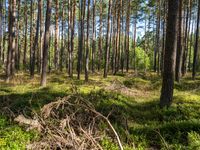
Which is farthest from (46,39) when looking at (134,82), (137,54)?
(137,54)

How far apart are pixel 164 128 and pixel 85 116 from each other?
2.47 metres

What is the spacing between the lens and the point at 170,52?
34.9 feet

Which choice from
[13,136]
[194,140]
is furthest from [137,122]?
[13,136]

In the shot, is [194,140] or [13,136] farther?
[194,140]

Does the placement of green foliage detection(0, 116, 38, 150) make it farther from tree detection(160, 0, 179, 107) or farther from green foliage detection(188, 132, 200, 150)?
tree detection(160, 0, 179, 107)

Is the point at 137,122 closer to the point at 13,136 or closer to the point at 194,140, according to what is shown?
the point at 194,140

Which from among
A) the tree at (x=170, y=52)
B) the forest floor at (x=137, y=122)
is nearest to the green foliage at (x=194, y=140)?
the forest floor at (x=137, y=122)

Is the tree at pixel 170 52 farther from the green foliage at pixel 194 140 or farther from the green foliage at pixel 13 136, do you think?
the green foliage at pixel 13 136

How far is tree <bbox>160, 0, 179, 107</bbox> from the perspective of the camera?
34.2 feet

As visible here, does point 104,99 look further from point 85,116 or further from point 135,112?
point 85,116

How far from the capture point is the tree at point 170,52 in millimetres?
10436

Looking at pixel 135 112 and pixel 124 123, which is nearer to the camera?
pixel 124 123

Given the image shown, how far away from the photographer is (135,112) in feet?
34.4

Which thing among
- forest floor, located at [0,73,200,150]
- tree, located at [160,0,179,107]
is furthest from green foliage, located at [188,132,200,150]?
tree, located at [160,0,179,107]
